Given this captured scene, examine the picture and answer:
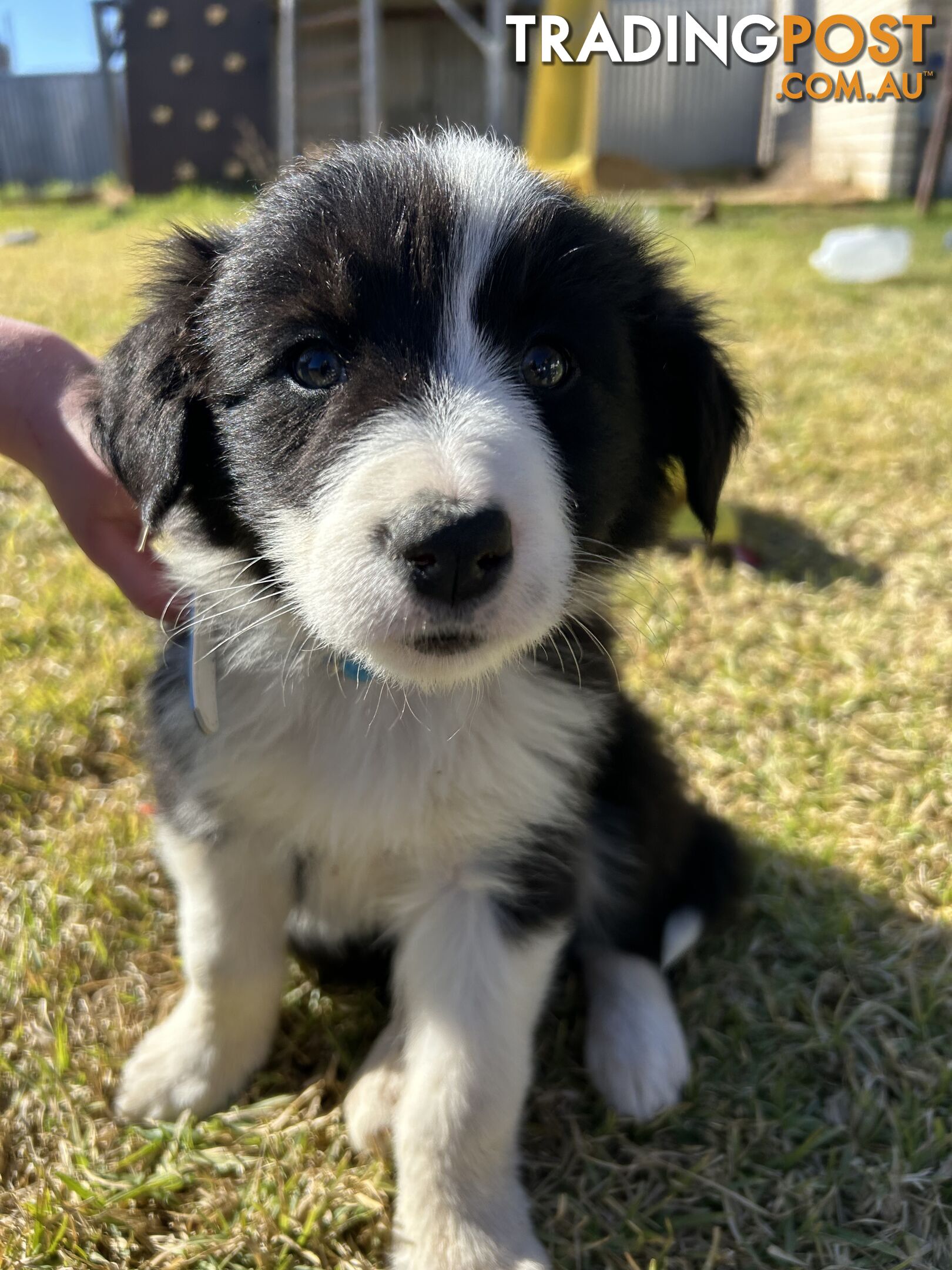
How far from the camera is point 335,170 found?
1.58m

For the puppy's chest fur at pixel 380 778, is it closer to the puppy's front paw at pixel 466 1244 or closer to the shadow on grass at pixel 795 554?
the puppy's front paw at pixel 466 1244

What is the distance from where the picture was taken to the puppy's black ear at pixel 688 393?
67.7 inches

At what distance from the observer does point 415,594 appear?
1275 millimetres

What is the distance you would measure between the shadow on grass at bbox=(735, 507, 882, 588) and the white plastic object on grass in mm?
5199

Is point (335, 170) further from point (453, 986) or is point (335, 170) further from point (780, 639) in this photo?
point (780, 639)

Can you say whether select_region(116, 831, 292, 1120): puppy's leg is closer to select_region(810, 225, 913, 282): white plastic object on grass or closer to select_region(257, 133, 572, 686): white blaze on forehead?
select_region(257, 133, 572, 686): white blaze on forehead

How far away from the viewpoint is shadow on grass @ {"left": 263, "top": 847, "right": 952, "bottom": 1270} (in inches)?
62.5

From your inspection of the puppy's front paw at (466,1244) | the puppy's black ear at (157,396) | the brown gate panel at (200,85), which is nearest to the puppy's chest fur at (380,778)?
the puppy's black ear at (157,396)

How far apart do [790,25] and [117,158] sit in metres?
10.2

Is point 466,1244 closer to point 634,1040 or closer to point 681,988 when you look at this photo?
point 634,1040

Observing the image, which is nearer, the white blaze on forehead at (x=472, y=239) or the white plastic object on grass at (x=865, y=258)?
the white blaze on forehead at (x=472, y=239)

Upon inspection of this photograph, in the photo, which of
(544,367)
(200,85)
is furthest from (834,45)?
(544,367)

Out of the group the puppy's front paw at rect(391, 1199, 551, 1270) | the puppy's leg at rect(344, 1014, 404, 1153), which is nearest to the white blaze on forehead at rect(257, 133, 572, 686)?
the puppy's leg at rect(344, 1014, 404, 1153)

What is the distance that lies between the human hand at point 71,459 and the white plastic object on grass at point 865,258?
7.62 m
